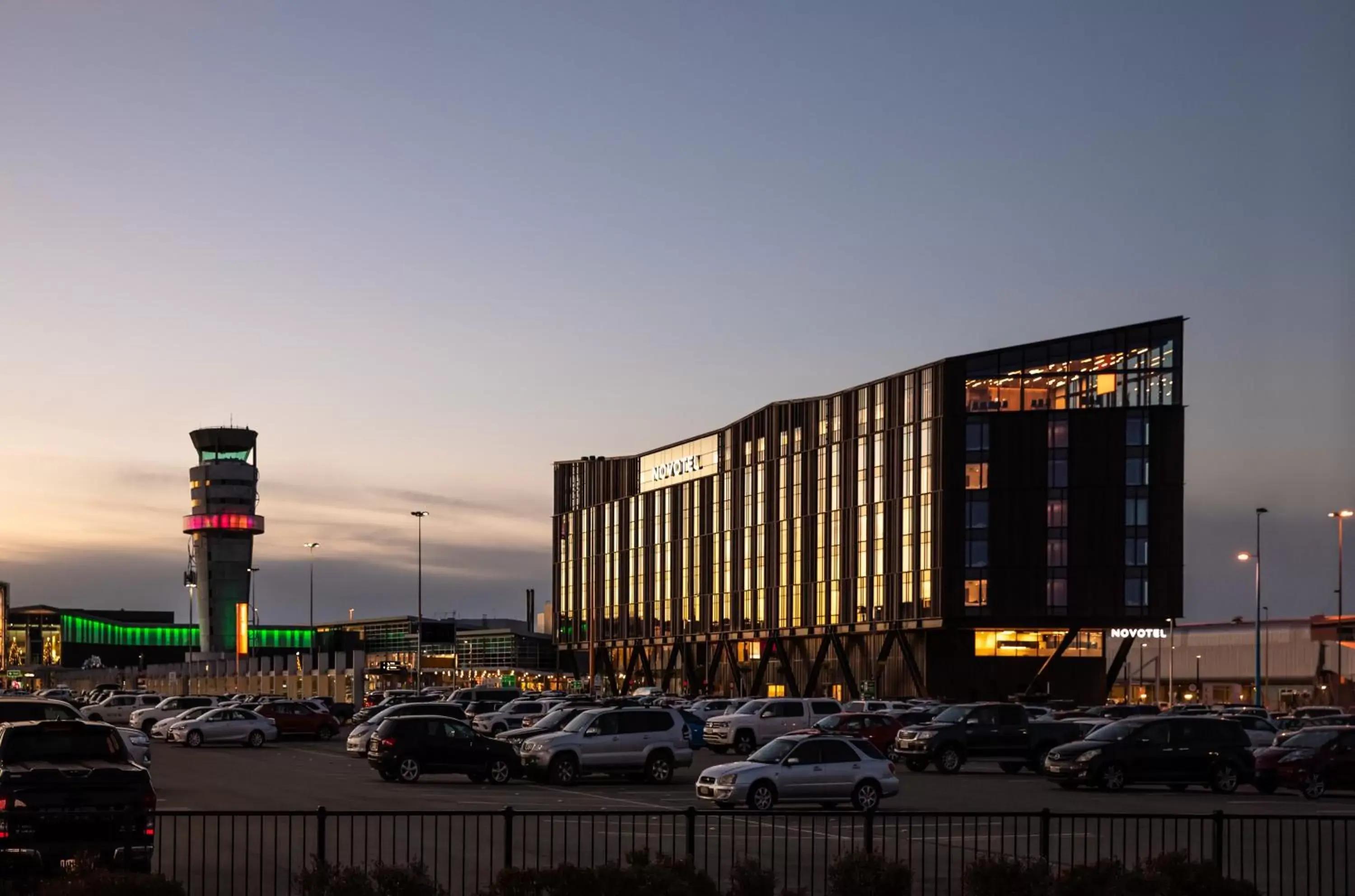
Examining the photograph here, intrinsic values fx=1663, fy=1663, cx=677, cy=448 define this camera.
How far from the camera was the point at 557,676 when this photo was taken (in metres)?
167

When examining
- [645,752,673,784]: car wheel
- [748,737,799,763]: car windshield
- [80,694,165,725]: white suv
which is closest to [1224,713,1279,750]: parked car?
[645,752,673,784]: car wheel

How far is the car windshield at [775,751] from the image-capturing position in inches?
1320

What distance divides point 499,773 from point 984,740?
14656 millimetres

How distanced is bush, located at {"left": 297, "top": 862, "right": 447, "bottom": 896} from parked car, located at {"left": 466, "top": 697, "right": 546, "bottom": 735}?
44.4 m

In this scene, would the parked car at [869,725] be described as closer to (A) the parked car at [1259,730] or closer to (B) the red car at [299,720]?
(A) the parked car at [1259,730]

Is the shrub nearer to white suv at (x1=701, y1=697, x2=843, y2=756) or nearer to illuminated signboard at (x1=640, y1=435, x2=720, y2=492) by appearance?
white suv at (x1=701, y1=697, x2=843, y2=756)

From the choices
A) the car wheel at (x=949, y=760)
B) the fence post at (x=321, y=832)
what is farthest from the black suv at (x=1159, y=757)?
the fence post at (x=321, y=832)

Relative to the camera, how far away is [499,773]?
4131 cm

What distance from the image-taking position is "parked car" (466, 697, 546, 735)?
62219 millimetres

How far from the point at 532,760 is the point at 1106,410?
2869 inches

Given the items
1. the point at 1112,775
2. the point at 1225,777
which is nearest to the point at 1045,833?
the point at 1112,775

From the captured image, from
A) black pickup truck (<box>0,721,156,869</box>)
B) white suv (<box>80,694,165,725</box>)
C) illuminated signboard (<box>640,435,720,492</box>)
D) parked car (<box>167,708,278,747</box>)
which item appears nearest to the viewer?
black pickup truck (<box>0,721,156,869</box>)

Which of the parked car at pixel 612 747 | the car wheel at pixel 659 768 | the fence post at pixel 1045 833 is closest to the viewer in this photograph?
the fence post at pixel 1045 833

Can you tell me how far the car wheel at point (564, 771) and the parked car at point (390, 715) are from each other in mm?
8406
